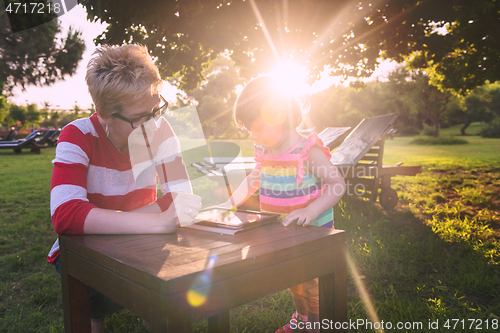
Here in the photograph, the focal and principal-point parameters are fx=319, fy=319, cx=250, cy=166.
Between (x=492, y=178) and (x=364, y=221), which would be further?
(x=492, y=178)

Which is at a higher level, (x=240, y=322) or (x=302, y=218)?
(x=302, y=218)

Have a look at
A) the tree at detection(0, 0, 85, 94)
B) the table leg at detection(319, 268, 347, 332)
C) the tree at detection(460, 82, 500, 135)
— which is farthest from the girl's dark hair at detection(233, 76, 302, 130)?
the tree at detection(460, 82, 500, 135)

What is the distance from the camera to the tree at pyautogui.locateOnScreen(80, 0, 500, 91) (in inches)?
199

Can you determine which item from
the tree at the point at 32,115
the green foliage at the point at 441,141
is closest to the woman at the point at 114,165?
the green foliage at the point at 441,141

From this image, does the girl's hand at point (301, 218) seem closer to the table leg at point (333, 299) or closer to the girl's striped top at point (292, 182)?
the table leg at point (333, 299)

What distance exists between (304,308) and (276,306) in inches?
20.5

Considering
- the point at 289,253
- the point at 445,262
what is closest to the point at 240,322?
the point at 289,253

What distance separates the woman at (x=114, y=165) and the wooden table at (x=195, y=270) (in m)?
0.07

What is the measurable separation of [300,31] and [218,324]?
6119 millimetres

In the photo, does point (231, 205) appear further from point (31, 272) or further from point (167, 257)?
point (31, 272)

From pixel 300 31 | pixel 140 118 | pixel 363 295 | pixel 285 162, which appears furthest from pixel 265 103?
pixel 300 31

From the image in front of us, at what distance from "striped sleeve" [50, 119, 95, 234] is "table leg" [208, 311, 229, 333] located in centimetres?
72

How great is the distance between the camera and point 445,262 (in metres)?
3.32

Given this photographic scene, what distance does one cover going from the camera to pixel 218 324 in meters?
1.54
